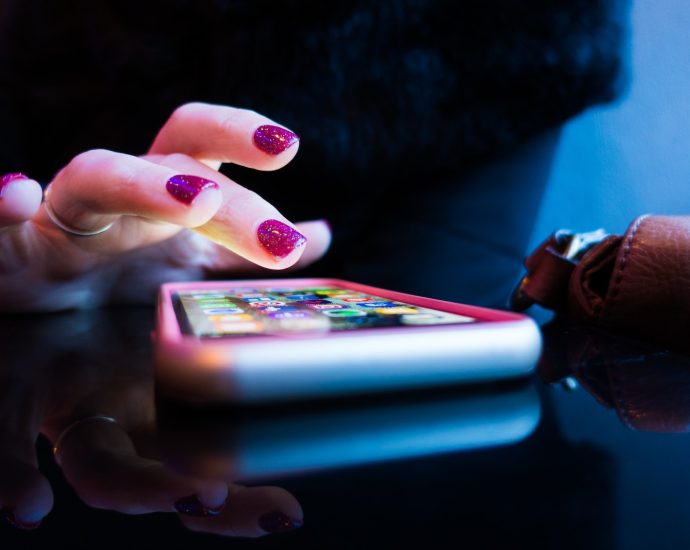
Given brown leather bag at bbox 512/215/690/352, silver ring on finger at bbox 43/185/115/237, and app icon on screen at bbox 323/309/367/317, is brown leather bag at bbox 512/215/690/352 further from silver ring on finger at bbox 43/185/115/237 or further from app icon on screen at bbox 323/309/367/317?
silver ring on finger at bbox 43/185/115/237

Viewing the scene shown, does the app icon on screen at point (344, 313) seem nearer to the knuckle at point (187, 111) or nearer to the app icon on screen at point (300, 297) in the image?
the app icon on screen at point (300, 297)

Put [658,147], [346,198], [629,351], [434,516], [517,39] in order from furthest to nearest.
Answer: [658,147] → [346,198] → [517,39] → [629,351] → [434,516]

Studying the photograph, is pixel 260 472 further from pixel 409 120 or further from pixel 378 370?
pixel 409 120

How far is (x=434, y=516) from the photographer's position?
0.13 metres

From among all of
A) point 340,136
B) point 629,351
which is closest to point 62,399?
point 629,351

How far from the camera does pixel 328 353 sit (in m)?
0.19

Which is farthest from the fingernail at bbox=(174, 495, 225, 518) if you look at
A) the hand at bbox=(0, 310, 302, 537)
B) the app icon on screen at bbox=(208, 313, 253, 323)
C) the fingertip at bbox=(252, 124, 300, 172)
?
the fingertip at bbox=(252, 124, 300, 172)

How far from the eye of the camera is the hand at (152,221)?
0.32 meters

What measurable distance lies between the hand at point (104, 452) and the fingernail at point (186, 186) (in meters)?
0.09

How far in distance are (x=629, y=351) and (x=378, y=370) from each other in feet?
0.59

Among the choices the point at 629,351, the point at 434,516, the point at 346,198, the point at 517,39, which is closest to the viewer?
the point at 434,516

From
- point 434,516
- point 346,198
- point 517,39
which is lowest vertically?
point 346,198

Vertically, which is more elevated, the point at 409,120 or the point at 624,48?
the point at 624,48

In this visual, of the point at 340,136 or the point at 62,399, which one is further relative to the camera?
the point at 340,136
